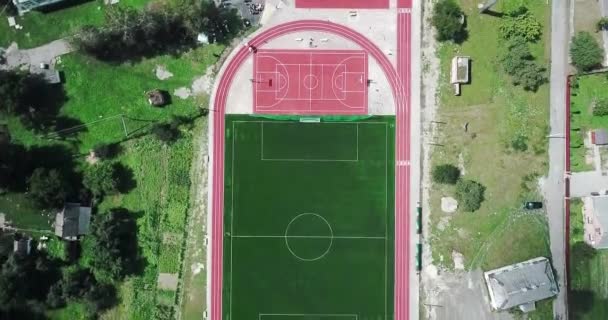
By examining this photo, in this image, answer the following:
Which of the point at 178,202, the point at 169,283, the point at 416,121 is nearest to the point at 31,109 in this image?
the point at 178,202

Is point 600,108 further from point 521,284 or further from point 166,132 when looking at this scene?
point 166,132

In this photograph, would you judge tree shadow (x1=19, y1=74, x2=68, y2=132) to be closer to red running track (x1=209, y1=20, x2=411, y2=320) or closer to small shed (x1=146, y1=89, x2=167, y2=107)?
small shed (x1=146, y1=89, x2=167, y2=107)

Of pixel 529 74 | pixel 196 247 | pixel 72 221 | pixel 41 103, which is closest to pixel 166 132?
pixel 196 247

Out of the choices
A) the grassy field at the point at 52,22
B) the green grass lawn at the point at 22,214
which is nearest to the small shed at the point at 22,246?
the green grass lawn at the point at 22,214

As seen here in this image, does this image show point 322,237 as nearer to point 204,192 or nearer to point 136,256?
point 204,192

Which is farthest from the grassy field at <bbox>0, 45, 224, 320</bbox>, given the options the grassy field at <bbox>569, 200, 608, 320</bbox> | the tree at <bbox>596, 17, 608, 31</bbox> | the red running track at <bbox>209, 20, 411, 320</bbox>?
the tree at <bbox>596, 17, 608, 31</bbox>

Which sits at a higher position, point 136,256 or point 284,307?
point 136,256

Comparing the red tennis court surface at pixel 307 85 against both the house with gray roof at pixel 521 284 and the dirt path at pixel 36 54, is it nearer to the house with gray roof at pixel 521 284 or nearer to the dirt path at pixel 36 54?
the dirt path at pixel 36 54
